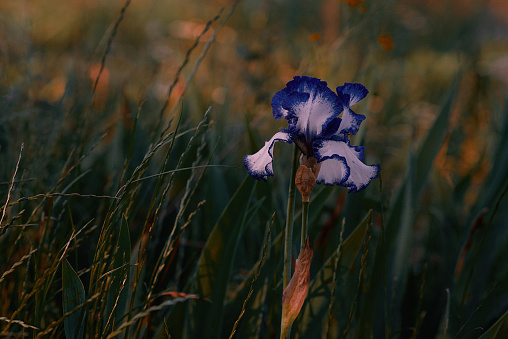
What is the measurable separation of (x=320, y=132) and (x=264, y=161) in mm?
73

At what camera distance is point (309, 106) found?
0.55 metres

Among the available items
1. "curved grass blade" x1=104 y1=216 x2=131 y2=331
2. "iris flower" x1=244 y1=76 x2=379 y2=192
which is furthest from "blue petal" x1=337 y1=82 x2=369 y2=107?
"curved grass blade" x1=104 y1=216 x2=131 y2=331

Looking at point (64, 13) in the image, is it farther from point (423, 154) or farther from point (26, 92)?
point (423, 154)

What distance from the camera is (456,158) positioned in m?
1.67

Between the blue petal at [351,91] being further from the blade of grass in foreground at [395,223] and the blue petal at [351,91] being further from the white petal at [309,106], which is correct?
the blade of grass in foreground at [395,223]

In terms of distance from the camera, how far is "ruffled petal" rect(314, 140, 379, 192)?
1.74ft

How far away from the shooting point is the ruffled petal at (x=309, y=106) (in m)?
0.54

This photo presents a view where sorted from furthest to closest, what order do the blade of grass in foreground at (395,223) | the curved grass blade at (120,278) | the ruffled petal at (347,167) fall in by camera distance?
the blade of grass in foreground at (395,223), the curved grass blade at (120,278), the ruffled petal at (347,167)

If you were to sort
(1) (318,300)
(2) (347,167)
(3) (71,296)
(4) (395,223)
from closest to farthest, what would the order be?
(2) (347,167) < (3) (71,296) < (1) (318,300) < (4) (395,223)

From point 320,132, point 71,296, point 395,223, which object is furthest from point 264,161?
point 395,223

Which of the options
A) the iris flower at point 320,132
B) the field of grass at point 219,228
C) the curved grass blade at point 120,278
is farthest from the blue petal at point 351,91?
the curved grass blade at point 120,278

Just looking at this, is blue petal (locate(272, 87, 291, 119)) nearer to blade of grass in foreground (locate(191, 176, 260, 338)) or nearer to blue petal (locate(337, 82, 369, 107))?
blue petal (locate(337, 82, 369, 107))

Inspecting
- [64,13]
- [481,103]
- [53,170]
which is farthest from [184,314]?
[64,13]

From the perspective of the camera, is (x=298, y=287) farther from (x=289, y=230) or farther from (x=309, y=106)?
(x=309, y=106)
